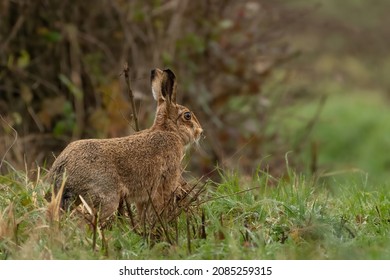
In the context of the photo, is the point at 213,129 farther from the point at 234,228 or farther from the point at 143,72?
the point at 234,228

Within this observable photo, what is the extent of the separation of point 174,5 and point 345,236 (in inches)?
223

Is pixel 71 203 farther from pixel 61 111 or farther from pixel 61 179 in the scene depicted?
pixel 61 111

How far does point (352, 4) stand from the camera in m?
22.5

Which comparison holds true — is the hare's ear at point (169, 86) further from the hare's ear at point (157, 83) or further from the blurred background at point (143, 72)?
the blurred background at point (143, 72)

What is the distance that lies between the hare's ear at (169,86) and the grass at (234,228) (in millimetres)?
649

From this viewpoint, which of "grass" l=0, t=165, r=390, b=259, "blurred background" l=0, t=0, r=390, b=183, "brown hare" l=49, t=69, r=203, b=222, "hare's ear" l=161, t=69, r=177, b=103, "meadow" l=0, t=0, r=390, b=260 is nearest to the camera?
"grass" l=0, t=165, r=390, b=259

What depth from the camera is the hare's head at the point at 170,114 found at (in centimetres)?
640

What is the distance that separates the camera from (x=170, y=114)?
648 cm

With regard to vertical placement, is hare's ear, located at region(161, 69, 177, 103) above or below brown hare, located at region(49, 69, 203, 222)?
above

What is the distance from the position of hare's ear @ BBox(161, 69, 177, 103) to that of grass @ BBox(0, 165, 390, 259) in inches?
25.5

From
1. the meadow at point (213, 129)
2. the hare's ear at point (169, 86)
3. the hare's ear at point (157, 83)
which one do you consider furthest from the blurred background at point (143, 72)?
the hare's ear at point (169, 86)

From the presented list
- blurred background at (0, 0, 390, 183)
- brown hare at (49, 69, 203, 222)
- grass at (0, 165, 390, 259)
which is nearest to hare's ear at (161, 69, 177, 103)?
brown hare at (49, 69, 203, 222)

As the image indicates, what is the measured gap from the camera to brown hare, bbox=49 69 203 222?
554cm

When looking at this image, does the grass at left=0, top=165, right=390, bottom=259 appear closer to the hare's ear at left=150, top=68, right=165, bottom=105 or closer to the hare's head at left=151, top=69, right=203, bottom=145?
the hare's head at left=151, top=69, right=203, bottom=145
